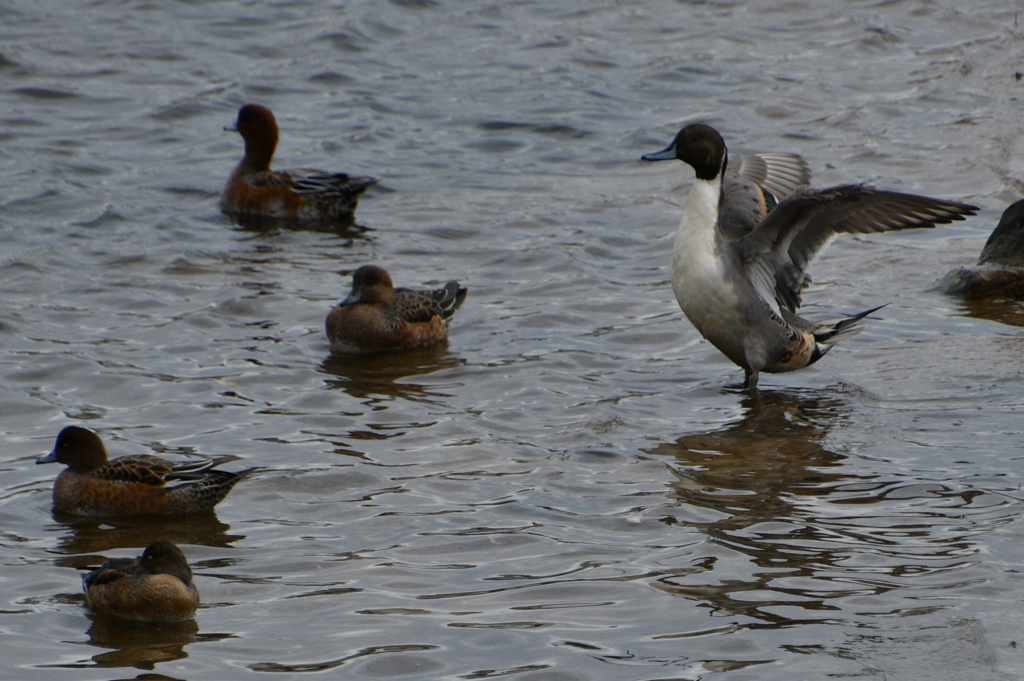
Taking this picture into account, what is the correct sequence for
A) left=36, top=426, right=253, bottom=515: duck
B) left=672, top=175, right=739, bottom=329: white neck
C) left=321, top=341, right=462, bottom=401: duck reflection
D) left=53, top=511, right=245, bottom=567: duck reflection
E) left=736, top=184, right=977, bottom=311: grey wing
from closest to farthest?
left=53, top=511, right=245, bottom=567: duck reflection < left=36, top=426, right=253, bottom=515: duck < left=736, top=184, right=977, bottom=311: grey wing < left=672, top=175, right=739, bottom=329: white neck < left=321, top=341, right=462, bottom=401: duck reflection

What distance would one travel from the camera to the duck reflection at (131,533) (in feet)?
19.4

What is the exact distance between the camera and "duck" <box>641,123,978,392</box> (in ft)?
24.9

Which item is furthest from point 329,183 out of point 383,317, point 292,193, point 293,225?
point 383,317

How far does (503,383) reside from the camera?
809 cm

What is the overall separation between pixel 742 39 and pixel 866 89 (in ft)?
9.30

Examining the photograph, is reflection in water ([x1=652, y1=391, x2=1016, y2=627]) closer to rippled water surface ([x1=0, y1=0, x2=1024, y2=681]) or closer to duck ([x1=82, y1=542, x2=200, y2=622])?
rippled water surface ([x1=0, y1=0, x2=1024, y2=681])

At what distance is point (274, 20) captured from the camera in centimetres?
1834

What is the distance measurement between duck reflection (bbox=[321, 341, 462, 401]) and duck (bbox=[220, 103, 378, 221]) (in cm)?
305

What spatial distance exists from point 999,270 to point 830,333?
1.92 m

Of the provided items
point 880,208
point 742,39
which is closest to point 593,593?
point 880,208

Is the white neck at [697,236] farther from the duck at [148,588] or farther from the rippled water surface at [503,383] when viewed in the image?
the duck at [148,588]

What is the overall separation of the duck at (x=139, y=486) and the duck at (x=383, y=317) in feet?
7.97

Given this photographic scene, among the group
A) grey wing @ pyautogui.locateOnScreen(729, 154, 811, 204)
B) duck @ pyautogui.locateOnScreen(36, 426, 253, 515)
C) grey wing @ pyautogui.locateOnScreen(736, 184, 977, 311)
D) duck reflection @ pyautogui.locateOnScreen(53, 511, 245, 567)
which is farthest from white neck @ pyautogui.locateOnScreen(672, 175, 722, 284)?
duck reflection @ pyautogui.locateOnScreen(53, 511, 245, 567)

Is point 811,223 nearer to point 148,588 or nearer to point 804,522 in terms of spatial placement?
point 804,522
